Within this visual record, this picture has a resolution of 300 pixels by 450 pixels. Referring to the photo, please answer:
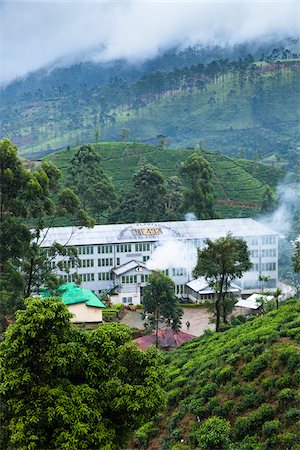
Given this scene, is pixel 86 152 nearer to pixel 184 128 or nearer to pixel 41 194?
pixel 41 194

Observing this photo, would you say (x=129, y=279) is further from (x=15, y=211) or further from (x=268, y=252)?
(x=15, y=211)

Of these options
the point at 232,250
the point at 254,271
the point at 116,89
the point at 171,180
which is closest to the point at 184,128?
the point at 116,89

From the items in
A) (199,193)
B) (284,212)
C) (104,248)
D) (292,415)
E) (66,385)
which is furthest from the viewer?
(284,212)

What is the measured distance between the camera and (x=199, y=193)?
46031 mm

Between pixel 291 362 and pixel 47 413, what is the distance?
702 cm

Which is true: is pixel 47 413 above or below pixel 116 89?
below

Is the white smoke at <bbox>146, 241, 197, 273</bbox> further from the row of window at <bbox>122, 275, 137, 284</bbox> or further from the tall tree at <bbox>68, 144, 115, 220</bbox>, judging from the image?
the tall tree at <bbox>68, 144, 115, 220</bbox>

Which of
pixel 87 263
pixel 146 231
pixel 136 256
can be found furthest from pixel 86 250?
pixel 146 231

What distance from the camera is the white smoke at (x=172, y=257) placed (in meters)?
36.2

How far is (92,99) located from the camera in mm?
136000

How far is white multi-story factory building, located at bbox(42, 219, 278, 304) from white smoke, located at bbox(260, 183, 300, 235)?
11887mm

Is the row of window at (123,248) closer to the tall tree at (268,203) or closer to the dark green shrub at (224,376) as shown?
the tall tree at (268,203)

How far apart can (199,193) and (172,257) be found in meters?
10.8

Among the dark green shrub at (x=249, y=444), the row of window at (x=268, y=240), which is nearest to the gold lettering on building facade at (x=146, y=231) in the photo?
the row of window at (x=268, y=240)
